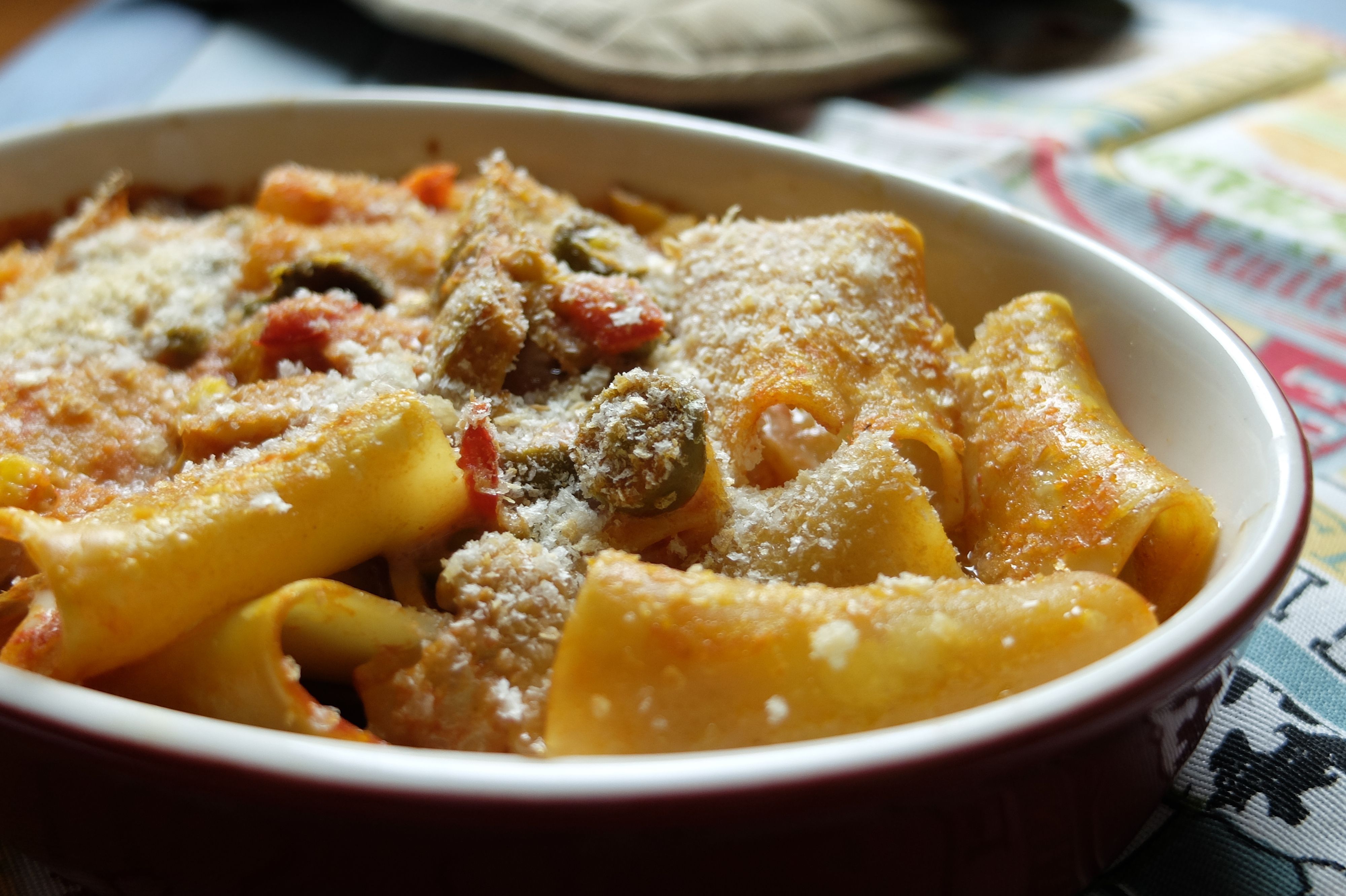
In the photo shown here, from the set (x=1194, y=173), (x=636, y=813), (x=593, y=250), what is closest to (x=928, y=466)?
(x=593, y=250)

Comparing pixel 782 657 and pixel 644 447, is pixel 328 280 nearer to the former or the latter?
pixel 644 447

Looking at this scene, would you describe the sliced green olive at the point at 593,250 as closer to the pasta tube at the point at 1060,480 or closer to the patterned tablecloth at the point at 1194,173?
the pasta tube at the point at 1060,480

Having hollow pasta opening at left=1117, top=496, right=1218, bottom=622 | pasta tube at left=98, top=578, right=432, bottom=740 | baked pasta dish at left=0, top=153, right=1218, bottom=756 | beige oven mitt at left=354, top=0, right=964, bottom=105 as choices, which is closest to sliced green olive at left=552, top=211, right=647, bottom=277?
baked pasta dish at left=0, top=153, right=1218, bottom=756

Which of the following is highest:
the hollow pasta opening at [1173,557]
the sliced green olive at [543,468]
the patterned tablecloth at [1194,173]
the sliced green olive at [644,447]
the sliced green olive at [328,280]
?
the sliced green olive at [328,280]

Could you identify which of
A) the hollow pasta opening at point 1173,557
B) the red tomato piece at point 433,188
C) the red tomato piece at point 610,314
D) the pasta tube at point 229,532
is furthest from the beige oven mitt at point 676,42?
the hollow pasta opening at point 1173,557

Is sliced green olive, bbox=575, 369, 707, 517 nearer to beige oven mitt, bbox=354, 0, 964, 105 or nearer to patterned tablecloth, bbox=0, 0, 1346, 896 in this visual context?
patterned tablecloth, bbox=0, 0, 1346, 896

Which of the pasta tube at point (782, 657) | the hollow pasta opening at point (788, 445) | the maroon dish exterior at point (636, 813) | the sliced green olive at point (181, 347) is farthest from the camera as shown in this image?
the sliced green olive at point (181, 347)

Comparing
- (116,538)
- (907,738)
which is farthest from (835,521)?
(116,538)
